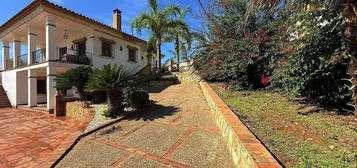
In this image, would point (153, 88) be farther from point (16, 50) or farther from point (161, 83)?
point (16, 50)

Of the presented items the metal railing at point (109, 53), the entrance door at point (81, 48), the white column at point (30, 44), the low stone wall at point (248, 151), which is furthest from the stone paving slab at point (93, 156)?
the entrance door at point (81, 48)

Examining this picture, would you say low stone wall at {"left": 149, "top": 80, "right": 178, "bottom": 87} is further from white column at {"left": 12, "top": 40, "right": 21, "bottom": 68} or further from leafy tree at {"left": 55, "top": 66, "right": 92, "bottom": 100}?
white column at {"left": 12, "top": 40, "right": 21, "bottom": 68}

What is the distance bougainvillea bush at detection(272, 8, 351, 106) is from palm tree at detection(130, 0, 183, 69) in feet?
35.3

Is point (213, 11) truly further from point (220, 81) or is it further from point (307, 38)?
point (307, 38)

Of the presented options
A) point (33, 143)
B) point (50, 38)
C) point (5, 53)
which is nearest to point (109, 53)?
point (50, 38)

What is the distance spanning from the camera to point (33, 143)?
452 cm

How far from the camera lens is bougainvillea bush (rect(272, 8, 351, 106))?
3.30 meters

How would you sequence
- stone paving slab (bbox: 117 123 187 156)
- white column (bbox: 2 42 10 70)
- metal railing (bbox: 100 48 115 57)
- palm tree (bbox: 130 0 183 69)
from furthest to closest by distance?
palm tree (bbox: 130 0 183 69), white column (bbox: 2 42 10 70), metal railing (bbox: 100 48 115 57), stone paving slab (bbox: 117 123 187 156)

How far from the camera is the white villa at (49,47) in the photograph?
8.85m

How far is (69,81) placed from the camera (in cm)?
746

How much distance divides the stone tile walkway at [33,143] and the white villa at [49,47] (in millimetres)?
3368

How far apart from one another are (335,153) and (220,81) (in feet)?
23.3

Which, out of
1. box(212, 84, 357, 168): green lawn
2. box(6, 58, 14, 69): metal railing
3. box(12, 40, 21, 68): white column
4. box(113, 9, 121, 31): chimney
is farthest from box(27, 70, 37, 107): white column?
box(212, 84, 357, 168): green lawn

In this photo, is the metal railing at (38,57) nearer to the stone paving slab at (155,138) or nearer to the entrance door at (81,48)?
the entrance door at (81,48)
